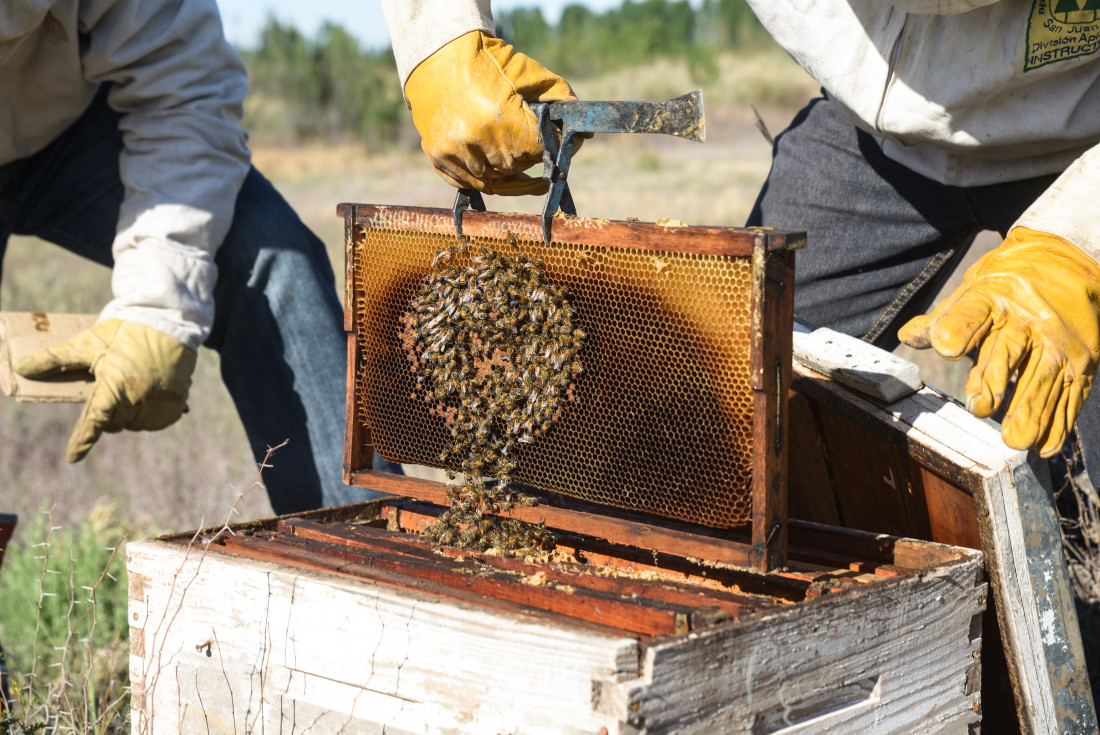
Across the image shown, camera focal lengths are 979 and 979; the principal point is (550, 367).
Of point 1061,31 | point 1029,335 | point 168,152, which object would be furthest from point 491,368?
point 168,152

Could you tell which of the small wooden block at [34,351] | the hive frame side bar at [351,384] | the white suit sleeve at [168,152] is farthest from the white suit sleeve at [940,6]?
the small wooden block at [34,351]

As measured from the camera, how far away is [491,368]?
2211 mm

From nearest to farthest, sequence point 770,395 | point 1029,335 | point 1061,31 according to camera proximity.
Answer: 1. point 770,395
2. point 1029,335
3. point 1061,31

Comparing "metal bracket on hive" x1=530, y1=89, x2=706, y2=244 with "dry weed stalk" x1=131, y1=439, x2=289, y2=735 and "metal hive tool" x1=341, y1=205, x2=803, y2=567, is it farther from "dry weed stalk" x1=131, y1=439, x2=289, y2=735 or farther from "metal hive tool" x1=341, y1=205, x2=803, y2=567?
"dry weed stalk" x1=131, y1=439, x2=289, y2=735

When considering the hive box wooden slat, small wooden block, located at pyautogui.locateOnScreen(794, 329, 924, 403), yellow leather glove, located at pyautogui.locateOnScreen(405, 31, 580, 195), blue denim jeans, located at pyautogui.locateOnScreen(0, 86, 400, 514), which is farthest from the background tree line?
the hive box wooden slat

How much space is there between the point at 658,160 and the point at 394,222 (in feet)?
58.2

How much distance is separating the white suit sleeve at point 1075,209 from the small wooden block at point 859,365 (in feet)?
1.32

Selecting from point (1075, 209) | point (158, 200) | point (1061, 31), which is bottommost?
point (1075, 209)

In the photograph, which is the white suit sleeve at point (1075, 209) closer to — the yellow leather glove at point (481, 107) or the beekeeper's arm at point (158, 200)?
the yellow leather glove at point (481, 107)

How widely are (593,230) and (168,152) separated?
1857 millimetres

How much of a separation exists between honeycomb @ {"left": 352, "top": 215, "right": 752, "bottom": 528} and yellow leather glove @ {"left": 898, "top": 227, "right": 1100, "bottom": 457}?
1.17 feet

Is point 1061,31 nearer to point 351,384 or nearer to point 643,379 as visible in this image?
point 643,379

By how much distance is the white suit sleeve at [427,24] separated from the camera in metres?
2.35

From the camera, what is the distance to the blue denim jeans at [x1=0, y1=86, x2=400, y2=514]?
3.40 metres
